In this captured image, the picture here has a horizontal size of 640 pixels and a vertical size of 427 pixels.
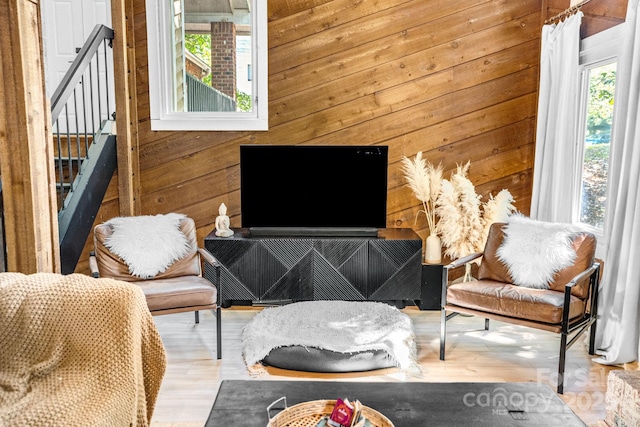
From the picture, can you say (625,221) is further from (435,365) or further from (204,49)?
(204,49)

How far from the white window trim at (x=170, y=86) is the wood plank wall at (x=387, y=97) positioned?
0.07 meters

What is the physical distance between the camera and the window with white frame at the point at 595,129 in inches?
135

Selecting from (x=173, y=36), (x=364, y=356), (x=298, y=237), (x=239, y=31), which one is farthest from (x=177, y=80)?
(x=364, y=356)

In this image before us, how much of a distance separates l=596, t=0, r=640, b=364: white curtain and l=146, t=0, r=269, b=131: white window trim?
255 cm

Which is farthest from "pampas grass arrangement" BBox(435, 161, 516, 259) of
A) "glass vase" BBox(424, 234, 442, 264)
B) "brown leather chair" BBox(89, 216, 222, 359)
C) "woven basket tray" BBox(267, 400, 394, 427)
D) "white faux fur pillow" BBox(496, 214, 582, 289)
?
"woven basket tray" BBox(267, 400, 394, 427)

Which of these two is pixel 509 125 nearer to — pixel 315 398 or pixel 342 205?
pixel 342 205

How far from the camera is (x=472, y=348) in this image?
3203 millimetres

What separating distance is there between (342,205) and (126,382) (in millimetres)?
2411

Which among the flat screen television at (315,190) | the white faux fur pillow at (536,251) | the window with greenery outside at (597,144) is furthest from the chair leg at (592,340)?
the flat screen television at (315,190)

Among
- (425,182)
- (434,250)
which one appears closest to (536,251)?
(434,250)

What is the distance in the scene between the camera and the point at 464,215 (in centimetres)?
372

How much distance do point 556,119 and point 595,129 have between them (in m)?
0.27

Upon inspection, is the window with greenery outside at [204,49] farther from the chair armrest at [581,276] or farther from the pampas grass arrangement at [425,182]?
the chair armrest at [581,276]

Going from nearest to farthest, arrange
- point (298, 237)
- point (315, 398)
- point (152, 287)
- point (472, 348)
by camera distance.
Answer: point (315, 398)
point (152, 287)
point (472, 348)
point (298, 237)
